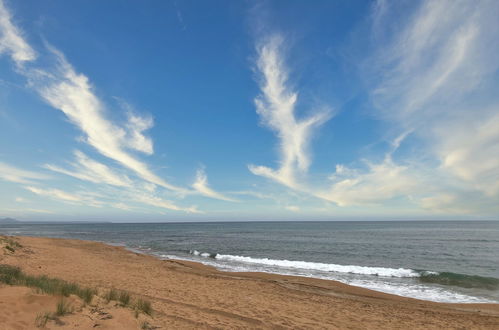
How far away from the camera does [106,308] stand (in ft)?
22.9

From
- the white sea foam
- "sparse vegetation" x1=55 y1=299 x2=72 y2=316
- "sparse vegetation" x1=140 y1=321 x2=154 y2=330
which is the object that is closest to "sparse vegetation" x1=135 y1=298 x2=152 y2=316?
"sparse vegetation" x1=140 y1=321 x2=154 y2=330

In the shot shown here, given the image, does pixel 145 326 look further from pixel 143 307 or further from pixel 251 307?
pixel 251 307

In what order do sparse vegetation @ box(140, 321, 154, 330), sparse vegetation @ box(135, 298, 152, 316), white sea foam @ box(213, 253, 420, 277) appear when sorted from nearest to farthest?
sparse vegetation @ box(140, 321, 154, 330) → sparse vegetation @ box(135, 298, 152, 316) → white sea foam @ box(213, 253, 420, 277)

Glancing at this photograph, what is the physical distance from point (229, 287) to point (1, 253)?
15.5m

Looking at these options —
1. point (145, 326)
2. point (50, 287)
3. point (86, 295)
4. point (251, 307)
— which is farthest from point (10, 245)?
point (145, 326)

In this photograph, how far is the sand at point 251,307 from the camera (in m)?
6.54

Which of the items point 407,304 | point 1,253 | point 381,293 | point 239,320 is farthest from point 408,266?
point 1,253

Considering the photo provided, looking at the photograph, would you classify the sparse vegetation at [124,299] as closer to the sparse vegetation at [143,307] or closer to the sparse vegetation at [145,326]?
the sparse vegetation at [143,307]

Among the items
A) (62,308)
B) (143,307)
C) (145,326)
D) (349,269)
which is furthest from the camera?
(349,269)

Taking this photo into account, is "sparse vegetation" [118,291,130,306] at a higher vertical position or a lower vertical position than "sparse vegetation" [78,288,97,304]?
lower

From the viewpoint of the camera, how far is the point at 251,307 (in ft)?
33.7

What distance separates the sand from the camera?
6.54 m

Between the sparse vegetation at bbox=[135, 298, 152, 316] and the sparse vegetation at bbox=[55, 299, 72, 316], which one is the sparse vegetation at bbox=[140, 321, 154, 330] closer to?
the sparse vegetation at bbox=[135, 298, 152, 316]

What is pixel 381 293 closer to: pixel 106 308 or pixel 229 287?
pixel 229 287
